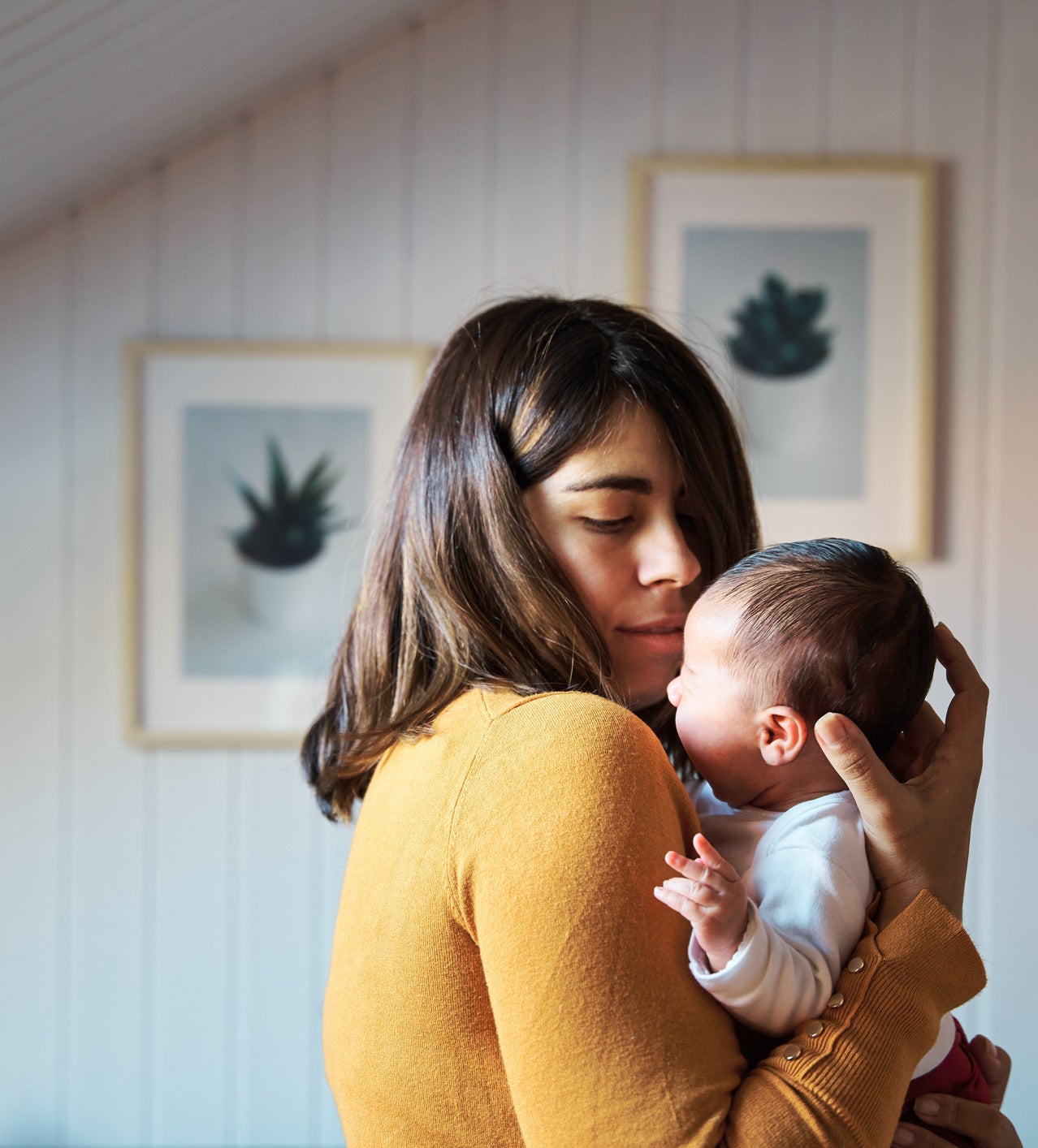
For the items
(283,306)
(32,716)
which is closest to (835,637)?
(283,306)

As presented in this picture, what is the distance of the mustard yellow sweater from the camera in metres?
0.63

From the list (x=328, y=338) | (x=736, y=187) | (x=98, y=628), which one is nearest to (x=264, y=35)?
(x=328, y=338)

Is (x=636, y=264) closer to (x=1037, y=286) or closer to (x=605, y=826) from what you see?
(x=1037, y=286)

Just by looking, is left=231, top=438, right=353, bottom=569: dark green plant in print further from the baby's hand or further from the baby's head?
the baby's hand

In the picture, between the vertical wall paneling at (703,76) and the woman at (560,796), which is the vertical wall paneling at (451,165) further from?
the woman at (560,796)

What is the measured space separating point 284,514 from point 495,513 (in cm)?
142

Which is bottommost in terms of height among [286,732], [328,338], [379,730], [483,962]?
Answer: [286,732]

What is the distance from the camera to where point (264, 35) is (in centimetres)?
197

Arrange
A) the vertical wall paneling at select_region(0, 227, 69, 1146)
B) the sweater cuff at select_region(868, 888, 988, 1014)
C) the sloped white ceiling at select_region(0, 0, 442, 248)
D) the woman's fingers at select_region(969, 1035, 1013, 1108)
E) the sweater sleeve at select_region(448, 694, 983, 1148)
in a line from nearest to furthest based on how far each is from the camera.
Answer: the sweater sleeve at select_region(448, 694, 983, 1148), the sweater cuff at select_region(868, 888, 988, 1014), the woman's fingers at select_region(969, 1035, 1013, 1108), the sloped white ceiling at select_region(0, 0, 442, 248), the vertical wall paneling at select_region(0, 227, 69, 1146)

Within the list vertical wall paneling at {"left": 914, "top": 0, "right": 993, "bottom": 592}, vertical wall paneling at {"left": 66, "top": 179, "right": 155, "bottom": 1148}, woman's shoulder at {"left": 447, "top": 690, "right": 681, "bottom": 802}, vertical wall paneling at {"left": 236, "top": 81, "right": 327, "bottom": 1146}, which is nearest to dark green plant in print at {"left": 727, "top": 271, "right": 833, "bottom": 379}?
vertical wall paneling at {"left": 914, "top": 0, "right": 993, "bottom": 592}

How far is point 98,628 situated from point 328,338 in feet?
2.68

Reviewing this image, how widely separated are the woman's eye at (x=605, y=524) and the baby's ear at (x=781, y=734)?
219 millimetres

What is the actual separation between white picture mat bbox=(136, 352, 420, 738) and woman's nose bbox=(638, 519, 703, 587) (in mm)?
1331

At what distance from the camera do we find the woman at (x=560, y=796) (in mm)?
644
